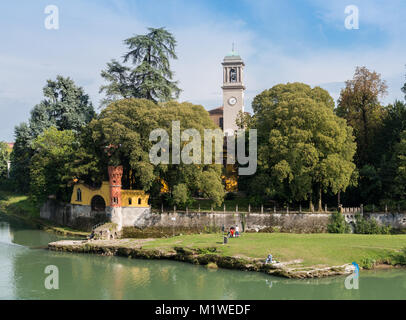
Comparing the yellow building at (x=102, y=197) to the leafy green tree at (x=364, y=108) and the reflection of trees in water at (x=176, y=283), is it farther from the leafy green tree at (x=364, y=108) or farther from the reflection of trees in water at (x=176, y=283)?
the leafy green tree at (x=364, y=108)

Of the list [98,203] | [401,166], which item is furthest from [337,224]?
[98,203]

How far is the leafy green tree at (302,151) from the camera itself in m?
42.1

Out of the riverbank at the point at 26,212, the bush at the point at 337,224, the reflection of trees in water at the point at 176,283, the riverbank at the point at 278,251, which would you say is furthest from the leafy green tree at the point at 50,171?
the bush at the point at 337,224

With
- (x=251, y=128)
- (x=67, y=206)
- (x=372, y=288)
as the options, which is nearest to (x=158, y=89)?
(x=251, y=128)

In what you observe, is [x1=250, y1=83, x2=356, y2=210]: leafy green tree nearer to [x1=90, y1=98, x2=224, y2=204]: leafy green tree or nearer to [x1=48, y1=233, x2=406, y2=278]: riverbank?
[x1=90, y1=98, x2=224, y2=204]: leafy green tree

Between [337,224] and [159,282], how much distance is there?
1968 centimetres

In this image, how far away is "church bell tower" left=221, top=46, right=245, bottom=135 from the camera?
68500mm

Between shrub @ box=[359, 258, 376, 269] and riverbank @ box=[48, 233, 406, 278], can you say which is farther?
shrub @ box=[359, 258, 376, 269]

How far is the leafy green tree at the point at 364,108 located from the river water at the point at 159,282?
70.9 ft

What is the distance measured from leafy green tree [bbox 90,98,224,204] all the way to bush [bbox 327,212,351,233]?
10.1 metres

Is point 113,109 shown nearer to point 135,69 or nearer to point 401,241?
point 135,69

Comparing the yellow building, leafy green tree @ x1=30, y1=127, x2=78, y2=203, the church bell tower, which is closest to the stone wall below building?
the yellow building

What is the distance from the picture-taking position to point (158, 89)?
52.5 metres
